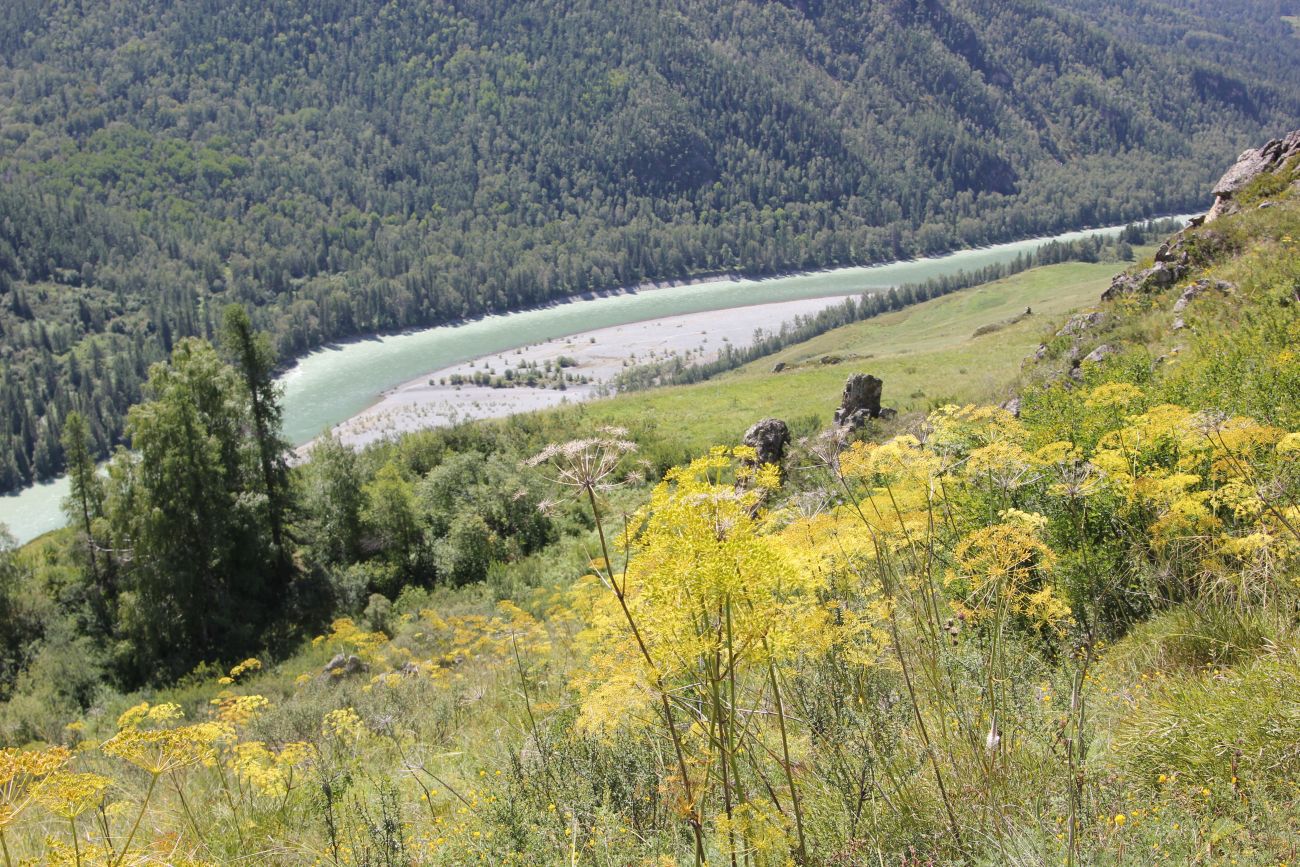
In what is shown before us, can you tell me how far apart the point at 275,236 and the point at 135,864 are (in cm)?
19094

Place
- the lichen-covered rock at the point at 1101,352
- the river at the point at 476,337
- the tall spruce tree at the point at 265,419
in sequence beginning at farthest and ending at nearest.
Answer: the river at the point at 476,337 → the tall spruce tree at the point at 265,419 → the lichen-covered rock at the point at 1101,352

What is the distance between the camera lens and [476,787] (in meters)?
5.07

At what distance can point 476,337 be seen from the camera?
450 ft

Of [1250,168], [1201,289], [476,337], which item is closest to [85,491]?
[1201,289]

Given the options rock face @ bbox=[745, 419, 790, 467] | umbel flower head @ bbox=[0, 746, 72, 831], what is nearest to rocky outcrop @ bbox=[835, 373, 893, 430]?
rock face @ bbox=[745, 419, 790, 467]

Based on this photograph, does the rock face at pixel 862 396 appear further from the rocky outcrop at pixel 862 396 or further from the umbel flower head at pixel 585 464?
the umbel flower head at pixel 585 464

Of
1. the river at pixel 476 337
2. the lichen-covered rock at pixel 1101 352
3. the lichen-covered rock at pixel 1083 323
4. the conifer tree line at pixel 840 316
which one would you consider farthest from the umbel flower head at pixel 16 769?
the conifer tree line at pixel 840 316

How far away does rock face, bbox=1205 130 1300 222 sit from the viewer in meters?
21.1

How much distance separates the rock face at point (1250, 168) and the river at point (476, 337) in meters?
83.8

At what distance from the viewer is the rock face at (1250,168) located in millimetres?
21094

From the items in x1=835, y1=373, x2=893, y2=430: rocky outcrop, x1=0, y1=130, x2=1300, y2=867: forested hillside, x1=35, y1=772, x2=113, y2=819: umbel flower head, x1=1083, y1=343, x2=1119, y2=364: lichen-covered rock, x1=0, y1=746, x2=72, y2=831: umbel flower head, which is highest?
x1=0, y1=746, x2=72, y2=831: umbel flower head

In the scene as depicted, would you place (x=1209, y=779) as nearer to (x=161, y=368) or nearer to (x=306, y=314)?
(x=161, y=368)

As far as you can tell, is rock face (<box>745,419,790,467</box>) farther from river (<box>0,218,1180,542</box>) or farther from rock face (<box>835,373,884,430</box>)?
river (<box>0,218,1180,542</box>)

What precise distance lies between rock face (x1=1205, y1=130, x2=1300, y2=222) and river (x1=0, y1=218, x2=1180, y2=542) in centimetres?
8379
